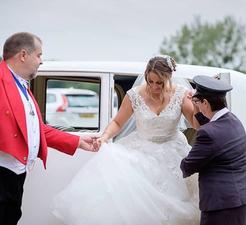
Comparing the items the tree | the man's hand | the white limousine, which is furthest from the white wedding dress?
the tree

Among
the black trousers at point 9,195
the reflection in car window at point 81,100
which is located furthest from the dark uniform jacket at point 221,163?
the reflection in car window at point 81,100

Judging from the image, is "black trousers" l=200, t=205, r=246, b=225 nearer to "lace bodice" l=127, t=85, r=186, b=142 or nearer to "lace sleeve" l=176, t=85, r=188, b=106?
"lace bodice" l=127, t=85, r=186, b=142

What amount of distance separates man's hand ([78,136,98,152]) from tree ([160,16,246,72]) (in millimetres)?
37845

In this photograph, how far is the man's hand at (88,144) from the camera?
394 centimetres

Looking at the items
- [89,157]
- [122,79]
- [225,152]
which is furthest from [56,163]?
[225,152]

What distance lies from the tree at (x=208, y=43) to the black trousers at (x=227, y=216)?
1517 inches

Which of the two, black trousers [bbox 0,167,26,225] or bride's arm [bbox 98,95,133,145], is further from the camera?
bride's arm [bbox 98,95,133,145]

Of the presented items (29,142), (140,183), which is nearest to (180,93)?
(140,183)

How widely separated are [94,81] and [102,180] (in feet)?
3.86

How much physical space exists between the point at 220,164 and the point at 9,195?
52.7 inches

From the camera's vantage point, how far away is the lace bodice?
3.90 meters

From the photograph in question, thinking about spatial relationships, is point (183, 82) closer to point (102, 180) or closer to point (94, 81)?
point (94, 81)

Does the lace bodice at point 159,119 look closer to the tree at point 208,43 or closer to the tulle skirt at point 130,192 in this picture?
the tulle skirt at point 130,192

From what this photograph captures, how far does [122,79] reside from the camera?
4.52 meters
